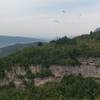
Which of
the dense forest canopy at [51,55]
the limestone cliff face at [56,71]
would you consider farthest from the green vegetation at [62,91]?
the dense forest canopy at [51,55]

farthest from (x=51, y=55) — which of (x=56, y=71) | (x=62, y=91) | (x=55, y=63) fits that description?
(x=62, y=91)

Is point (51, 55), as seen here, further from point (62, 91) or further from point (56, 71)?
point (62, 91)

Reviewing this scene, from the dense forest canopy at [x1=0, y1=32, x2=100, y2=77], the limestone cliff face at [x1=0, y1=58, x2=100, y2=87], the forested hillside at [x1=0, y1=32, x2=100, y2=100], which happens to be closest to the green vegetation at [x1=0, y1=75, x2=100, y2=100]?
the forested hillside at [x1=0, y1=32, x2=100, y2=100]

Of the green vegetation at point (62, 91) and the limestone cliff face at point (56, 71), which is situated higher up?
the limestone cliff face at point (56, 71)

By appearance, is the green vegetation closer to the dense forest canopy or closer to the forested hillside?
the forested hillside

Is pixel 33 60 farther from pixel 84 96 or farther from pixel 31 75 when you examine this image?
pixel 84 96

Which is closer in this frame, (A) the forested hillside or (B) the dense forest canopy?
(A) the forested hillside

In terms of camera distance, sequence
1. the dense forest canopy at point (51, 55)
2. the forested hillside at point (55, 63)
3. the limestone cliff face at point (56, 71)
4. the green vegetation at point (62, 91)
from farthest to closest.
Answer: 1. the dense forest canopy at point (51, 55)
2. the limestone cliff face at point (56, 71)
3. the forested hillside at point (55, 63)
4. the green vegetation at point (62, 91)

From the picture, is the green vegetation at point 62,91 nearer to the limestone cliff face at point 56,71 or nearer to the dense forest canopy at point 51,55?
the limestone cliff face at point 56,71
